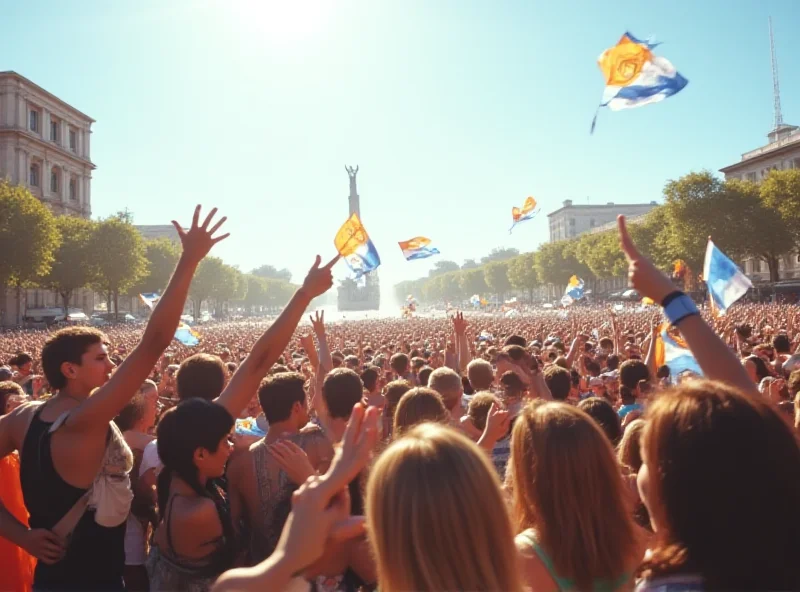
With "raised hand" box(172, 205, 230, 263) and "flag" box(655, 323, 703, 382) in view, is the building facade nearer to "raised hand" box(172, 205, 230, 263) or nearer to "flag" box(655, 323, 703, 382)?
"flag" box(655, 323, 703, 382)

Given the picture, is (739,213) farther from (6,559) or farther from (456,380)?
(6,559)

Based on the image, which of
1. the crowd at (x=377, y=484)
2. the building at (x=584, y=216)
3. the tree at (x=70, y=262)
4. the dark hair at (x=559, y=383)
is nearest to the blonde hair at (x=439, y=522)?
the crowd at (x=377, y=484)

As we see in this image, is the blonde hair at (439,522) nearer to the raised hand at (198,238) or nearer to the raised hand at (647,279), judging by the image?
the raised hand at (647,279)

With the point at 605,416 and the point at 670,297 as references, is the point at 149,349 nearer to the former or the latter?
the point at 670,297

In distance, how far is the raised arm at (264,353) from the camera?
3.36 meters

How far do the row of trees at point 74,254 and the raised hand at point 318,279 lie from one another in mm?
43487

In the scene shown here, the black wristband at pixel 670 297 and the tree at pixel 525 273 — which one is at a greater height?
the tree at pixel 525 273

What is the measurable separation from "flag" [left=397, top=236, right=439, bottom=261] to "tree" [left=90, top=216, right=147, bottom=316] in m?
39.1

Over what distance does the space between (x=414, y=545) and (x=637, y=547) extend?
101cm

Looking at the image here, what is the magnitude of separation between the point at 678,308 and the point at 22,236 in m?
45.7

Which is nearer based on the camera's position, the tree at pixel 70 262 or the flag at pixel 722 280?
the flag at pixel 722 280

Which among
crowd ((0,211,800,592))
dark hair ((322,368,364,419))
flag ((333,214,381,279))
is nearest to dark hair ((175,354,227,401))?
crowd ((0,211,800,592))

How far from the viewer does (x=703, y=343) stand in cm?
247

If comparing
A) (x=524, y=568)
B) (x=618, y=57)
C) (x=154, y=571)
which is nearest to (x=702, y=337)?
(x=524, y=568)
